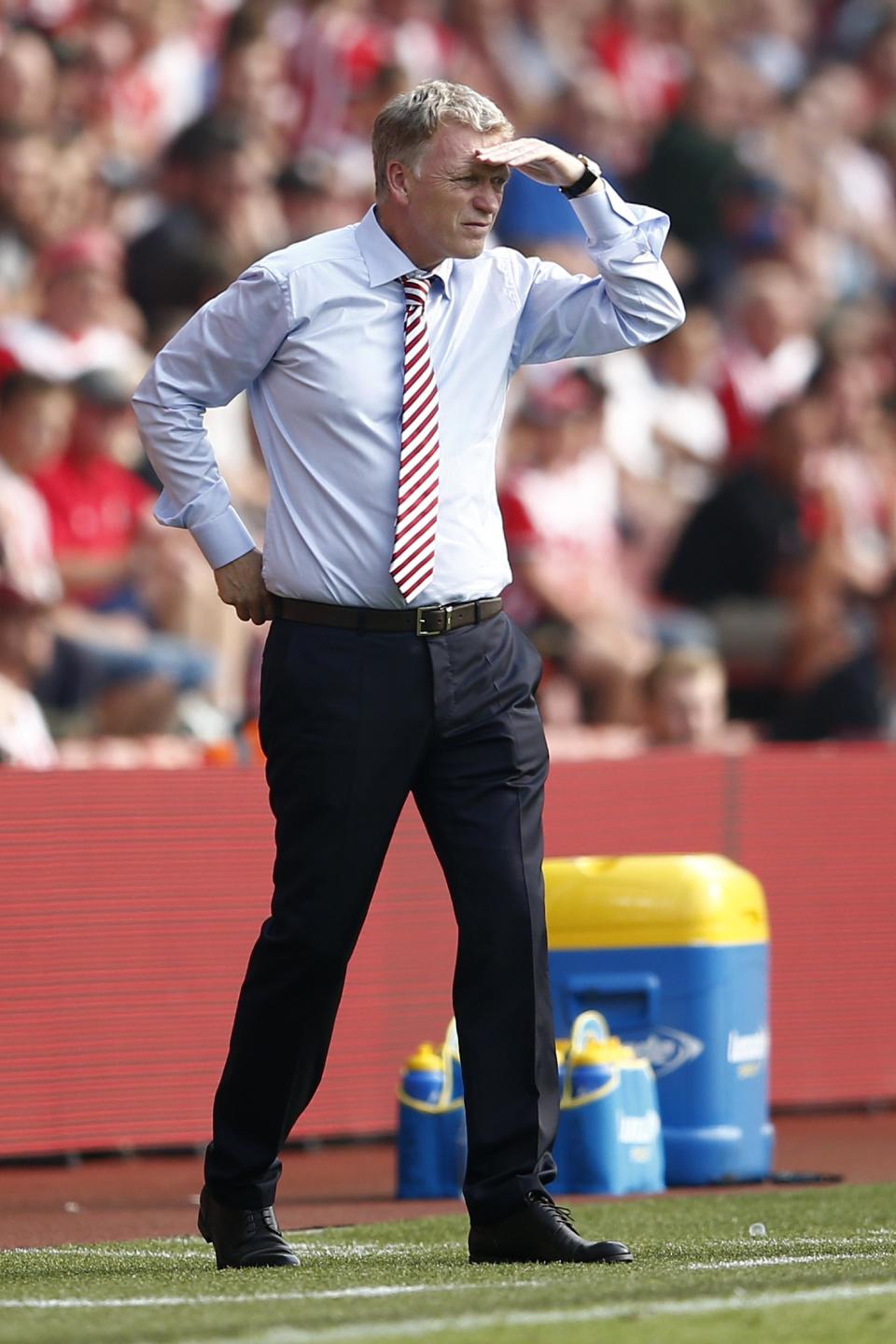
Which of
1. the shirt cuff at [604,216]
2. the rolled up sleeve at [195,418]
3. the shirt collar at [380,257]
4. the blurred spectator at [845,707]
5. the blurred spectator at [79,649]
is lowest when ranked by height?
the blurred spectator at [845,707]

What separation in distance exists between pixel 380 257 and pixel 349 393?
0.28 metres

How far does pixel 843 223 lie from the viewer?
1495 centimetres

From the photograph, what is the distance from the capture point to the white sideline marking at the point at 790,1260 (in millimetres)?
4707

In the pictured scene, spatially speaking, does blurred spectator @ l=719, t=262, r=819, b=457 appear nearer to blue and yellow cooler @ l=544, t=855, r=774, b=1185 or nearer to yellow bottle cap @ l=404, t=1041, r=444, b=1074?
blue and yellow cooler @ l=544, t=855, r=774, b=1185

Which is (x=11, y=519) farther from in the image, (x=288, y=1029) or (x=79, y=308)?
(x=288, y=1029)

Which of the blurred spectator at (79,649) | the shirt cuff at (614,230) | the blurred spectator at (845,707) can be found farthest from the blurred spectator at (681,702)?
the shirt cuff at (614,230)

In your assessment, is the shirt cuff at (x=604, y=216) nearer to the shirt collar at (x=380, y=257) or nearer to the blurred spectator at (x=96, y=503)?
the shirt collar at (x=380, y=257)

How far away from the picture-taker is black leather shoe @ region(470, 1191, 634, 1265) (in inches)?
183

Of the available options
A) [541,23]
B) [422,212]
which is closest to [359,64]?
[541,23]

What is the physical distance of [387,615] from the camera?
4.64 m

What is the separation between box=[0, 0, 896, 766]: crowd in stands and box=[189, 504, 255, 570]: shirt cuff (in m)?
2.99

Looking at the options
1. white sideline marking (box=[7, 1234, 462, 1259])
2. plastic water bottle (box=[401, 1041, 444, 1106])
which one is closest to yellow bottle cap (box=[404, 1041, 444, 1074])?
plastic water bottle (box=[401, 1041, 444, 1106])

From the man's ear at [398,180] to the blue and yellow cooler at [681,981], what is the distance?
8.46 ft

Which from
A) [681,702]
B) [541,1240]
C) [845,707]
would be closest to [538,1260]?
[541,1240]
